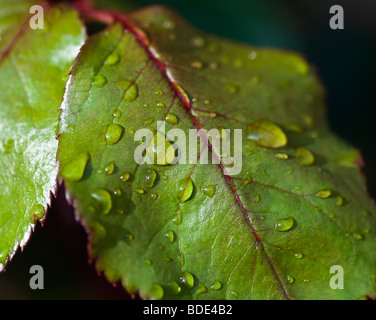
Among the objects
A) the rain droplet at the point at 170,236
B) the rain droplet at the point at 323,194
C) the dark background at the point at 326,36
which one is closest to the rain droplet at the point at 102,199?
the rain droplet at the point at 170,236

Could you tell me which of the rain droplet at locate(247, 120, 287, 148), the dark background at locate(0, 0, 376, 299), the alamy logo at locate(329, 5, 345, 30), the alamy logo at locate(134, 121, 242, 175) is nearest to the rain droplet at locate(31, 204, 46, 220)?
the alamy logo at locate(134, 121, 242, 175)

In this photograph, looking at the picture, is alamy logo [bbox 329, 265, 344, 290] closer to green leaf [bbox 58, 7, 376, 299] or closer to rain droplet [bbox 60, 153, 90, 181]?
green leaf [bbox 58, 7, 376, 299]

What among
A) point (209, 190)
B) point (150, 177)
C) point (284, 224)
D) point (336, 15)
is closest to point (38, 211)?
point (150, 177)

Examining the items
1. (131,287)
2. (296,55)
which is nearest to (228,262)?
(131,287)

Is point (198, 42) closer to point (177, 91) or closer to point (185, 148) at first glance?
point (177, 91)

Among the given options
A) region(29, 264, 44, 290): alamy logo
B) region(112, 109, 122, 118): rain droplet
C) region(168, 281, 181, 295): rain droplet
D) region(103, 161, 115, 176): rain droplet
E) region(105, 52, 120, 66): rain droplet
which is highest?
region(105, 52, 120, 66): rain droplet
